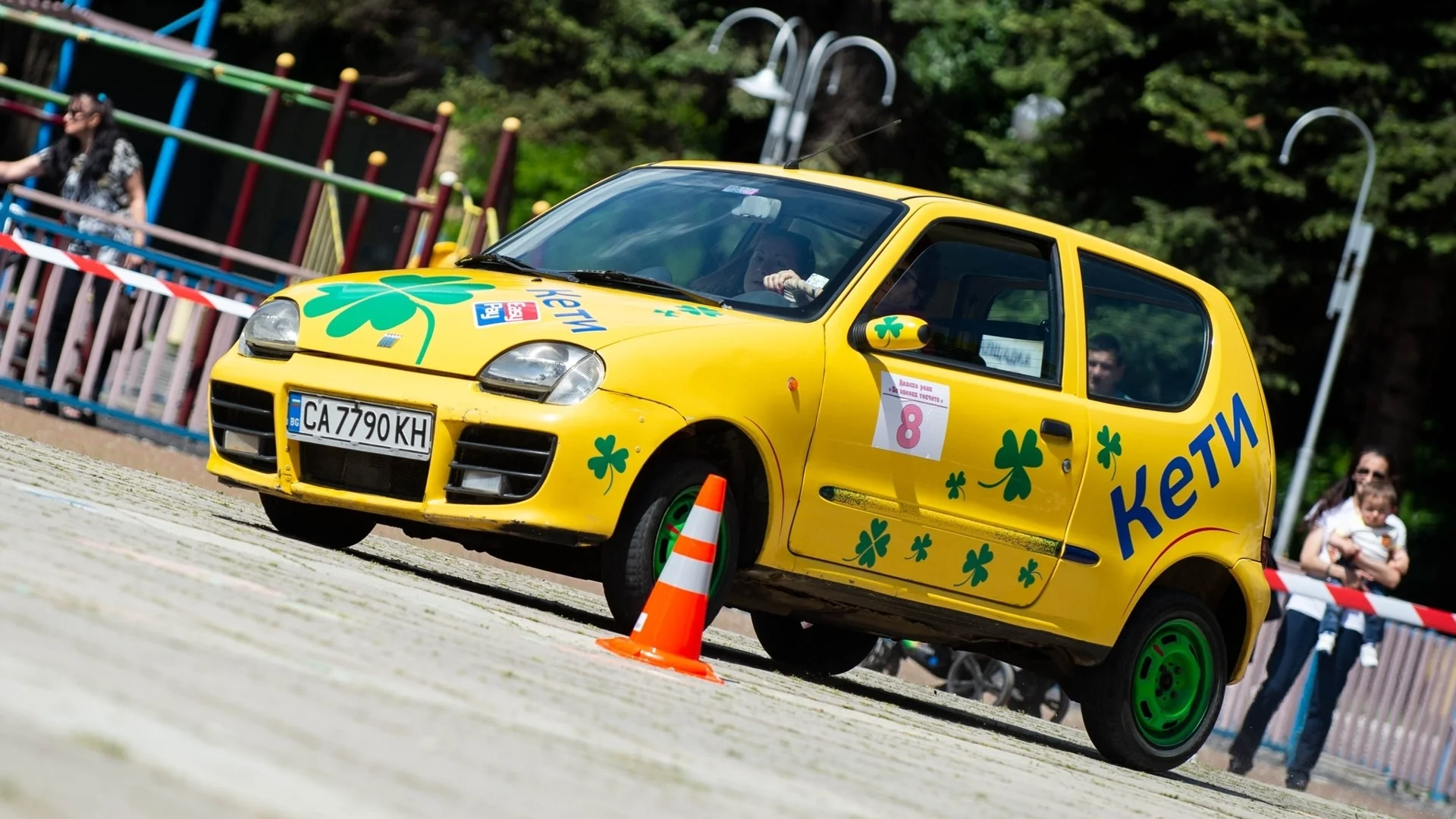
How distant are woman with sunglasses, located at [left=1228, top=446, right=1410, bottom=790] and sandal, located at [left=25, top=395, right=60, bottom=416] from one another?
23.1 feet

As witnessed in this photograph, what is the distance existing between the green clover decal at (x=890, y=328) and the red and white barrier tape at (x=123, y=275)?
608 centimetres

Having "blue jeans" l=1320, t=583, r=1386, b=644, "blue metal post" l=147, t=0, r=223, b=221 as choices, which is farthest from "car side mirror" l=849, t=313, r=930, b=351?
"blue metal post" l=147, t=0, r=223, b=221

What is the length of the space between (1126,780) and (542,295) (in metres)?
2.61

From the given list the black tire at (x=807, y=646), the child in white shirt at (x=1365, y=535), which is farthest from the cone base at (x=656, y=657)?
the child in white shirt at (x=1365, y=535)

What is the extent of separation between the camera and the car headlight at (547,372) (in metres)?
7.22

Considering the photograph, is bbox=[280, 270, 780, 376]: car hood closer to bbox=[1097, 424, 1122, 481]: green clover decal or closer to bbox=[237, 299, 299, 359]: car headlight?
bbox=[237, 299, 299, 359]: car headlight

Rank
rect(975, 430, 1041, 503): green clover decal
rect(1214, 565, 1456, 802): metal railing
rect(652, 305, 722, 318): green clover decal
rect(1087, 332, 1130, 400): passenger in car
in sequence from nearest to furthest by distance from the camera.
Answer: rect(652, 305, 722, 318): green clover decal < rect(975, 430, 1041, 503): green clover decal < rect(1087, 332, 1130, 400): passenger in car < rect(1214, 565, 1456, 802): metal railing

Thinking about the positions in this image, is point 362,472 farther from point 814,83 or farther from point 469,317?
point 814,83

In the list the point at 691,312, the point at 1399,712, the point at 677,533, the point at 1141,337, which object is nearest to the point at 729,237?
the point at 691,312

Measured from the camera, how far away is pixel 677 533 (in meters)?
7.57

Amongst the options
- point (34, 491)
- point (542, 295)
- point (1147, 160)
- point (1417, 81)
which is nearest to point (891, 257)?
point (542, 295)

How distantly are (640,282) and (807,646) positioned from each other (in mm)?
2638

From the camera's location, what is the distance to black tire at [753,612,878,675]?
392 inches

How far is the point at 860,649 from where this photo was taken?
32.5ft
